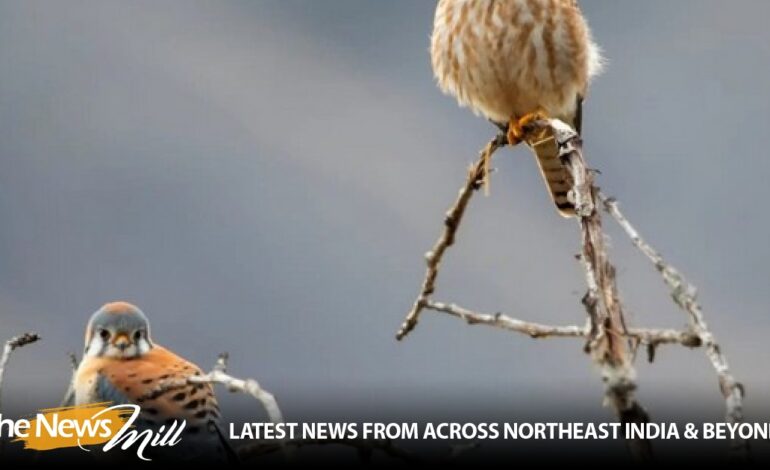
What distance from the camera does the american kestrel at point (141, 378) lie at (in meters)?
2.76

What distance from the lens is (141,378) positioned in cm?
293

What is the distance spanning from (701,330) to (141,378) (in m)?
1.83

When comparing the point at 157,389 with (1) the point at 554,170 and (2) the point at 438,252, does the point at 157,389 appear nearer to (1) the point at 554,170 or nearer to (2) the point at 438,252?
(2) the point at 438,252

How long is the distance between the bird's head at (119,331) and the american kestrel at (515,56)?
2.39 meters

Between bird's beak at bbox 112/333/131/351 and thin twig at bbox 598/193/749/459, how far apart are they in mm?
1518

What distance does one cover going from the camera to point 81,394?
3000 mm

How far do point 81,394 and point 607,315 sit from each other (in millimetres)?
1881

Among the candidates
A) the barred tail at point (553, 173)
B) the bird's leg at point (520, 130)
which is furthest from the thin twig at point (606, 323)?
the barred tail at point (553, 173)

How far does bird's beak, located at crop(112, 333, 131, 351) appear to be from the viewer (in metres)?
2.89

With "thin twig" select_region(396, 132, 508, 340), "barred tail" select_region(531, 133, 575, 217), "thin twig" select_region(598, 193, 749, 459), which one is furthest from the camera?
"barred tail" select_region(531, 133, 575, 217)

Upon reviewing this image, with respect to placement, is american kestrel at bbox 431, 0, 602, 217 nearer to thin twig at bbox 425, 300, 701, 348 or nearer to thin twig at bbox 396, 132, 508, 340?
thin twig at bbox 396, 132, 508, 340

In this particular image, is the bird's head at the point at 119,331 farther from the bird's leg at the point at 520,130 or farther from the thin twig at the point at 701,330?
the bird's leg at the point at 520,130

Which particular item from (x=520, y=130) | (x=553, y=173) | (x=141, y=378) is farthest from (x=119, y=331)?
(x=553, y=173)

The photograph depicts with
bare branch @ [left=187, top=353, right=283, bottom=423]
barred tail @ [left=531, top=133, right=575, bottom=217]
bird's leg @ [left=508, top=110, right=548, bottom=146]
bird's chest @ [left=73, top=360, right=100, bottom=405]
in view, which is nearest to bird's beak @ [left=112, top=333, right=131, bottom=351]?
bird's chest @ [left=73, top=360, right=100, bottom=405]
